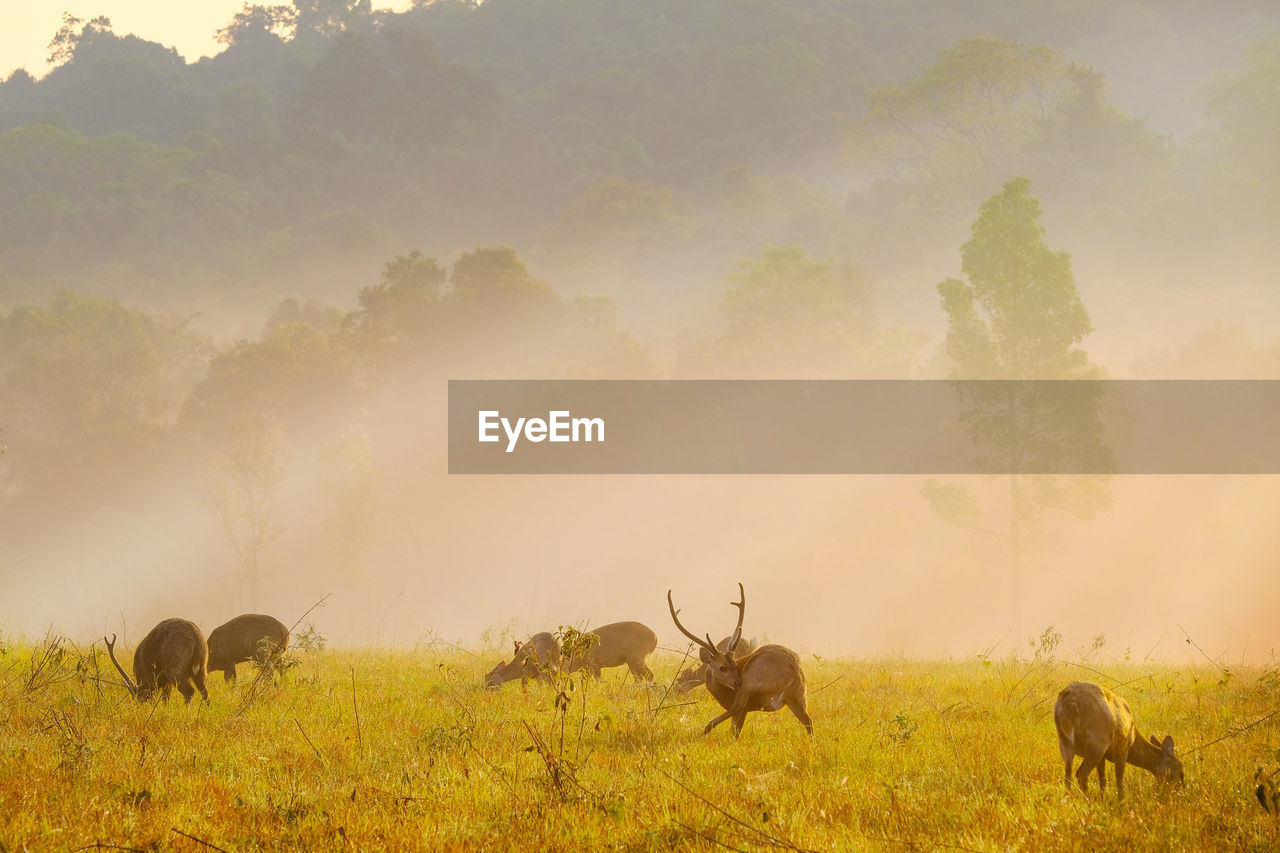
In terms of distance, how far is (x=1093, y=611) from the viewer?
48375 millimetres

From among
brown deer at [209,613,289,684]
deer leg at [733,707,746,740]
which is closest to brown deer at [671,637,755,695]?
deer leg at [733,707,746,740]

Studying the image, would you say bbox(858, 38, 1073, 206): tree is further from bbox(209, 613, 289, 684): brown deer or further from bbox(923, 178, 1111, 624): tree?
bbox(209, 613, 289, 684): brown deer

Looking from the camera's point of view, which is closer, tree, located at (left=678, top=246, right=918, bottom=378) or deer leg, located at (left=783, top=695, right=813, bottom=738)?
deer leg, located at (left=783, top=695, right=813, bottom=738)

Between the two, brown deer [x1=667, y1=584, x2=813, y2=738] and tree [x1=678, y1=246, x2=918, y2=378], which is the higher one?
tree [x1=678, y1=246, x2=918, y2=378]

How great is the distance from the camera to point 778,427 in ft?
212

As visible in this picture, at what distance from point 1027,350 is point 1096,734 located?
1163 inches


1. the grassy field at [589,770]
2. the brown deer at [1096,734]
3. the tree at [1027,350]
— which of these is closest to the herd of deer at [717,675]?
the brown deer at [1096,734]

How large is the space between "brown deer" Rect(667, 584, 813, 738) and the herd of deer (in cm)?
1

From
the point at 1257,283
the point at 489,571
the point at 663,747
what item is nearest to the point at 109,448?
the point at 489,571

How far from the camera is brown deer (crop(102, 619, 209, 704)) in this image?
12.5 m

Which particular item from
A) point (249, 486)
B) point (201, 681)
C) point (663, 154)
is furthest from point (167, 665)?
point (663, 154)

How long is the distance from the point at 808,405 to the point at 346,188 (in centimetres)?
12053

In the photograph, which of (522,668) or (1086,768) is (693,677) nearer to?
(522,668)

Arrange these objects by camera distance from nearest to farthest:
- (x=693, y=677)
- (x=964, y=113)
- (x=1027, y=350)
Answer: (x=693, y=677), (x=1027, y=350), (x=964, y=113)
